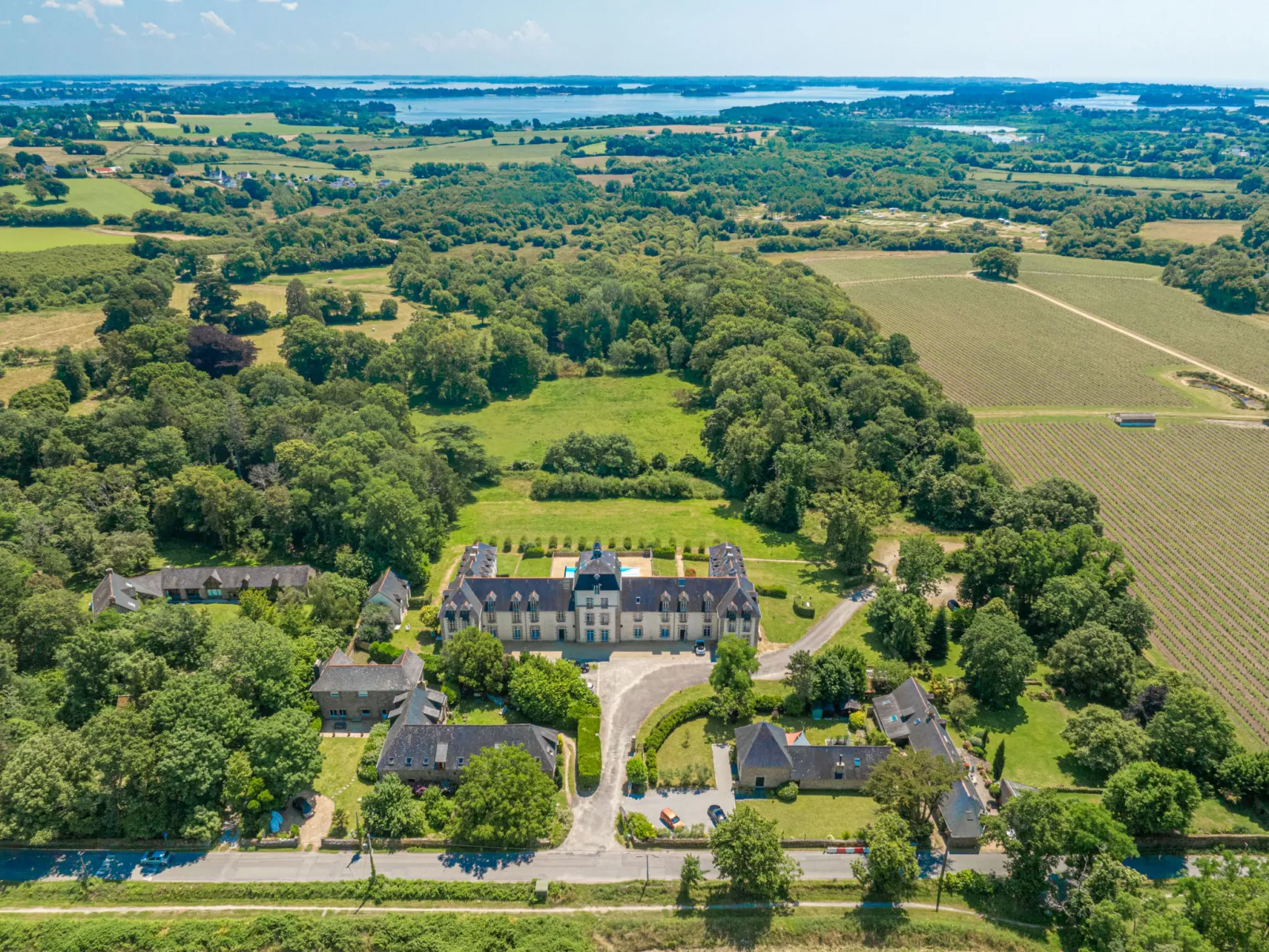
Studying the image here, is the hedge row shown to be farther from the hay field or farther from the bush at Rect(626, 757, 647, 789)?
the hay field

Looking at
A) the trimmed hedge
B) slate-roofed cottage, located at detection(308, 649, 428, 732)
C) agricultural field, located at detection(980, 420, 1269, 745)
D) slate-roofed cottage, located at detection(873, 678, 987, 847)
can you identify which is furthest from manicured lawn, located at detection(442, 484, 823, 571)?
agricultural field, located at detection(980, 420, 1269, 745)

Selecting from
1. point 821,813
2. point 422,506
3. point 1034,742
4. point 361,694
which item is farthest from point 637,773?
point 422,506

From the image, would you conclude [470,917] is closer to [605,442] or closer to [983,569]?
[983,569]

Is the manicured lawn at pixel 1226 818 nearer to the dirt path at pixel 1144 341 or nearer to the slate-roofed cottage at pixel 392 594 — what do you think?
the slate-roofed cottage at pixel 392 594

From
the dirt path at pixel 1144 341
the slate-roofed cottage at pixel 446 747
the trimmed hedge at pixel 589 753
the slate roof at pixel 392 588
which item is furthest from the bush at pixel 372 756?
the dirt path at pixel 1144 341

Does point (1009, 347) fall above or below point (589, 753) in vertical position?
above

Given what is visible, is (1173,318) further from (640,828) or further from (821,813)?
(640,828)
